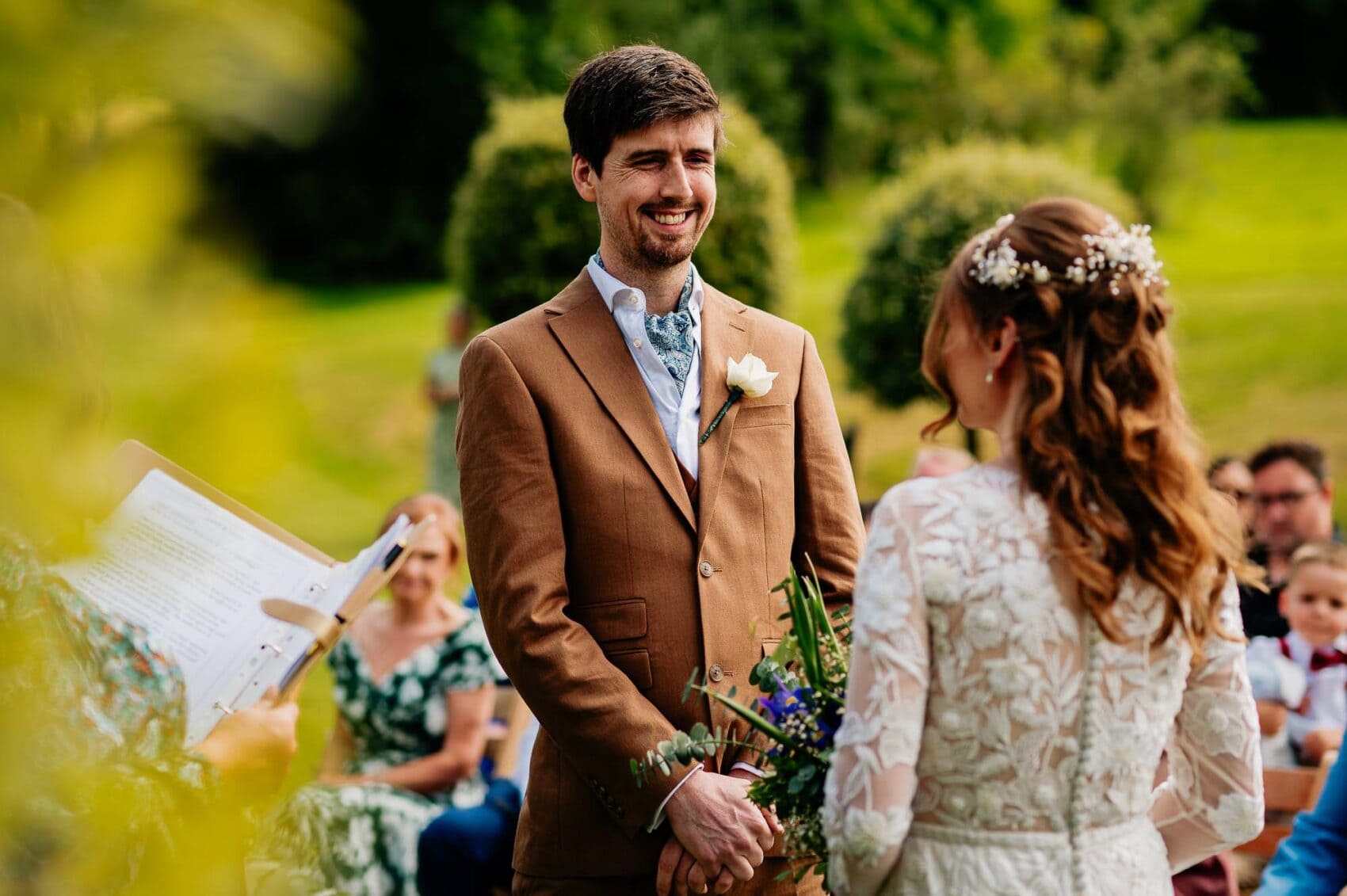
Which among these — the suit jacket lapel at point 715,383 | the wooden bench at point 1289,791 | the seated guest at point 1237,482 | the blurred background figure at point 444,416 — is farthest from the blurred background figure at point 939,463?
the blurred background figure at point 444,416

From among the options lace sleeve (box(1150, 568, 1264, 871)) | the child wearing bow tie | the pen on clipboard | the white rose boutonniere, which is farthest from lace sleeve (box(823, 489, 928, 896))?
the child wearing bow tie

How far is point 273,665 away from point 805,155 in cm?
2781

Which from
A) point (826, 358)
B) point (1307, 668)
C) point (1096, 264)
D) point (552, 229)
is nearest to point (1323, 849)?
point (1096, 264)

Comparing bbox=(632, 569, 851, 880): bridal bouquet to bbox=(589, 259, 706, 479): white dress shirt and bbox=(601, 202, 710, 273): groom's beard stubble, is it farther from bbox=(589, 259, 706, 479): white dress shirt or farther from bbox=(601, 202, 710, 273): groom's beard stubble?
bbox=(601, 202, 710, 273): groom's beard stubble

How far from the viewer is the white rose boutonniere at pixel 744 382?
8.94 ft

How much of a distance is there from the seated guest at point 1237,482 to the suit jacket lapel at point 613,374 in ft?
13.6

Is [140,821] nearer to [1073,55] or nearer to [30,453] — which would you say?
[30,453]

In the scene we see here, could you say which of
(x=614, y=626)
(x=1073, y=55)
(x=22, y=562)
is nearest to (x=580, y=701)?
(x=614, y=626)

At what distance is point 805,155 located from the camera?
2950 cm

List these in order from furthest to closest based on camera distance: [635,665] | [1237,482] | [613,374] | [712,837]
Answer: [1237,482] < [613,374] < [635,665] < [712,837]

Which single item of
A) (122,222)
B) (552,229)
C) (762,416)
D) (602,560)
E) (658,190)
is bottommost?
(602,560)

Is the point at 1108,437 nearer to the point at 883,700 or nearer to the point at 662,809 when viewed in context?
the point at 883,700

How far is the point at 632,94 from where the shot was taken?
2674 mm

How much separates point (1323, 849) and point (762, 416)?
1624 millimetres
